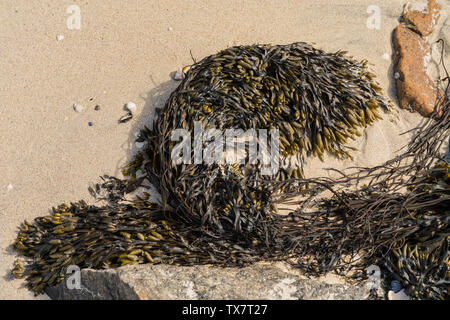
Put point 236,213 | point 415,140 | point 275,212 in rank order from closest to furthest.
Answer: point 236,213 → point 275,212 → point 415,140

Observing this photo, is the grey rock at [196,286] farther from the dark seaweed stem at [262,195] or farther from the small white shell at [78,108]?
the small white shell at [78,108]

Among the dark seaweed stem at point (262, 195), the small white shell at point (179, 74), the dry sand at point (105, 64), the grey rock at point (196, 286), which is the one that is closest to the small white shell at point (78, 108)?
the dry sand at point (105, 64)

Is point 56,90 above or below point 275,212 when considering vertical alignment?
above

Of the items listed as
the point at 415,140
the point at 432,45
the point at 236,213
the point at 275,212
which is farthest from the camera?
the point at 432,45

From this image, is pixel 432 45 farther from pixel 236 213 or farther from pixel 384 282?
pixel 236 213

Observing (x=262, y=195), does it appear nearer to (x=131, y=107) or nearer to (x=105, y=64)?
(x=131, y=107)

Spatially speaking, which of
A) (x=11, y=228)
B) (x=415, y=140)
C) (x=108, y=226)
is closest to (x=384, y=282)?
(x=415, y=140)
